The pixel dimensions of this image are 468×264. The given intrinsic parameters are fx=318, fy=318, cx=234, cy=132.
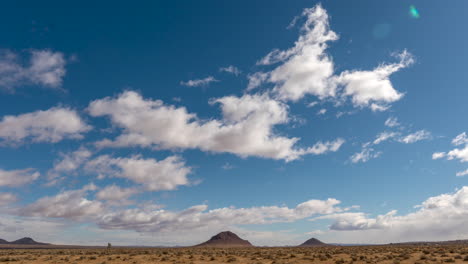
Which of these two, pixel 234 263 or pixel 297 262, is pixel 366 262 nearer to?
pixel 297 262

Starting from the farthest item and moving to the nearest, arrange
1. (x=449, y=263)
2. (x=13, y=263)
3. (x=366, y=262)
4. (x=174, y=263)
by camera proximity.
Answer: (x=13, y=263) → (x=174, y=263) → (x=366, y=262) → (x=449, y=263)

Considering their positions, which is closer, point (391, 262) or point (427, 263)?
point (427, 263)

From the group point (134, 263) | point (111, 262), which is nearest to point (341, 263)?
point (134, 263)

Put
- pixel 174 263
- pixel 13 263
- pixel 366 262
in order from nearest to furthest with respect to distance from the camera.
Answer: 1. pixel 366 262
2. pixel 174 263
3. pixel 13 263

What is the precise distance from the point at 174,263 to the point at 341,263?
65.3ft

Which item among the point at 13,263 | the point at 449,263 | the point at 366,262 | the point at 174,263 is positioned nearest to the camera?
the point at 449,263

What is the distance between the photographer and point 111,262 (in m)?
42.8

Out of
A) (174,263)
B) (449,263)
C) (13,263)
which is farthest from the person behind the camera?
(13,263)

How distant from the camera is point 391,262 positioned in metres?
37.0

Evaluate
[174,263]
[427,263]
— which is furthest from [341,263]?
[174,263]

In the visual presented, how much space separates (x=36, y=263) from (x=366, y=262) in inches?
1671

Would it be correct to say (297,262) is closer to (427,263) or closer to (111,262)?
(427,263)

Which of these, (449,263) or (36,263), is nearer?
(449,263)

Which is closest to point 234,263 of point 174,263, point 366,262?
point 174,263
